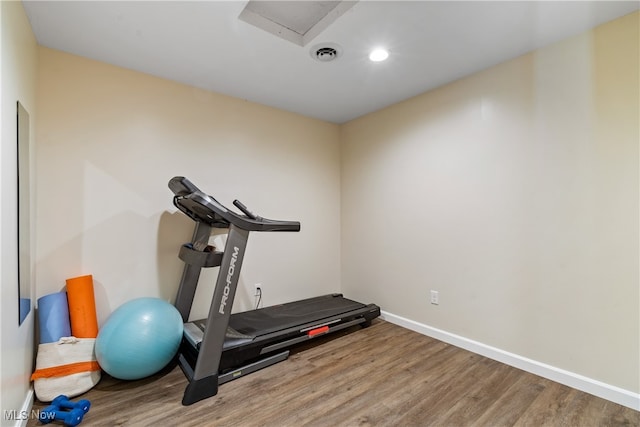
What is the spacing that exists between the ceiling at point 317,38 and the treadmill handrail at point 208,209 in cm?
98

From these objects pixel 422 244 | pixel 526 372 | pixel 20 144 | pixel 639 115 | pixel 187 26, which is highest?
pixel 187 26

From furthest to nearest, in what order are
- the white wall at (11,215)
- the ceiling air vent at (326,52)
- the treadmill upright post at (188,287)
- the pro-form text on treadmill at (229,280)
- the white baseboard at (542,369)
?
1. the treadmill upright post at (188,287)
2. the ceiling air vent at (326,52)
3. the pro-form text on treadmill at (229,280)
4. the white baseboard at (542,369)
5. the white wall at (11,215)

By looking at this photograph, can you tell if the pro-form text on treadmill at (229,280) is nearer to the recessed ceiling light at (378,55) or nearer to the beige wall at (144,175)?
the beige wall at (144,175)

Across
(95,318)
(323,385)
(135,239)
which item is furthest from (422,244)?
(95,318)

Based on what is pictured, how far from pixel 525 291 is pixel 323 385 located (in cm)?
164

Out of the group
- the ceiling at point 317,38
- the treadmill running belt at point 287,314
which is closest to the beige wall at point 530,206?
the ceiling at point 317,38

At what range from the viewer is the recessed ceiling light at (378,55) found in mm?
2143

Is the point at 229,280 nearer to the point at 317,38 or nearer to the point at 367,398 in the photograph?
the point at 367,398

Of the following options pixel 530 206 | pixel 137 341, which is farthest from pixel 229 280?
pixel 530 206

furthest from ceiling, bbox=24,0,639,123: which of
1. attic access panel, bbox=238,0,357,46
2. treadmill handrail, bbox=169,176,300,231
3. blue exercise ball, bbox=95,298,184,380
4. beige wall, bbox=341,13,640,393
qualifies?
blue exercise ball, bbox=95,298,184,380

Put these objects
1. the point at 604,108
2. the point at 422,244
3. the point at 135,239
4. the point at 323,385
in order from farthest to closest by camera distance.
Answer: the point at 422,244, the point at 135,239, the point at 323,385, the point at 604,108

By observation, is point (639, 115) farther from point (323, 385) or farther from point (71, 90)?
point (71, 90)

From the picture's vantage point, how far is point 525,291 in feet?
7.22

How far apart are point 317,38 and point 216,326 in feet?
6.61
